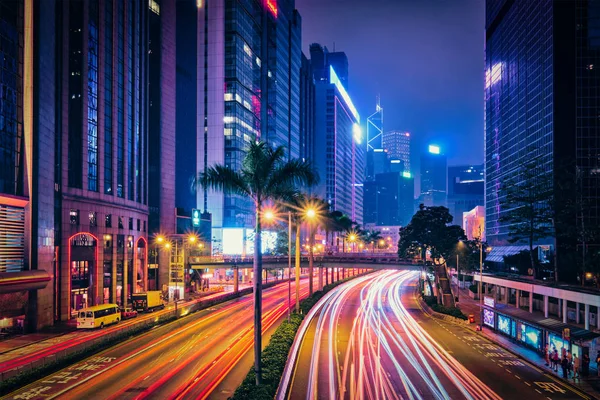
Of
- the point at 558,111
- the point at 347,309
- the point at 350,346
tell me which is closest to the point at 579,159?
the point at 558,111

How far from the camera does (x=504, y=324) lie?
4884cm

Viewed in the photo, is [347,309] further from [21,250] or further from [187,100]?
[187,100]

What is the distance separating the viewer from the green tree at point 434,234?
82312 mm

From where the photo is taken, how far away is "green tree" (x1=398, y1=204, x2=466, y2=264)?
8231 centimetres

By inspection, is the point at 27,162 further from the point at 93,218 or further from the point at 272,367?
the point at 272,367

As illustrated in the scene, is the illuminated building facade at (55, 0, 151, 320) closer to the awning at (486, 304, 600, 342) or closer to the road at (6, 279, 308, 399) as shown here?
the road at (6, 279, 308, 399)

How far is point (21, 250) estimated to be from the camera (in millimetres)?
50719

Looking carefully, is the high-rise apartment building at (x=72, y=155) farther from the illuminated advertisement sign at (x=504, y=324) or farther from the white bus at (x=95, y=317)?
the illuminated advertisement sign at (x=504, y=324)

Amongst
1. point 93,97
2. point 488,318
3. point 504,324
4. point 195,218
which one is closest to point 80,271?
point 93,97

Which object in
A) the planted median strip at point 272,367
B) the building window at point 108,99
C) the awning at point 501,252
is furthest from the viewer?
the awning at point 501,252

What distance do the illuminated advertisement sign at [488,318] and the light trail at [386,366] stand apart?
730 centimetres

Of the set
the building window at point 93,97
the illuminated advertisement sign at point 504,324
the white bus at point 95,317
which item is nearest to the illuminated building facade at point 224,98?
the building window at point 93,97

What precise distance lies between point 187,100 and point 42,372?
11861cm

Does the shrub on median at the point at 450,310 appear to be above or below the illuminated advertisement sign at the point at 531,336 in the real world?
below
